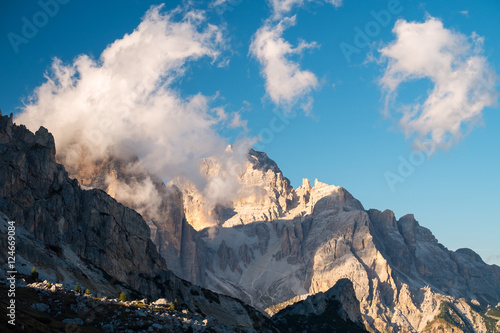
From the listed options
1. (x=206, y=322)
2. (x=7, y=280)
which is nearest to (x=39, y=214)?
(x=7, y=280)

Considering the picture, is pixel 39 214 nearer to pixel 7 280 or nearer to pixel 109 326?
pixel 7 280

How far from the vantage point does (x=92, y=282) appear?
177000mm

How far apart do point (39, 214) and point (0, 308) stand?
11943cm

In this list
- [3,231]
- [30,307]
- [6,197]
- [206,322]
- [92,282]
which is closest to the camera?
[30,307]

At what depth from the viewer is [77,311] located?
98.7 meters

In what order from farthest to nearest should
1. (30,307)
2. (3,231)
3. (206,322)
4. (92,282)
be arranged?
(92,282) < (3,231) < (206,322) < (30,307)

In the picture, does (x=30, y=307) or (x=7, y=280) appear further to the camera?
(x=7, y=280)

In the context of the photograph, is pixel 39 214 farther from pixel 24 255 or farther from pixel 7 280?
pixel 7 280

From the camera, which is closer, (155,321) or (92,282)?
(155,321)

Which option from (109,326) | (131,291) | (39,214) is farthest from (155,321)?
(39,214)

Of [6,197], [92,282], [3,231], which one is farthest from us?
[6,197]

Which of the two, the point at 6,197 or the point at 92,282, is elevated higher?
Result: the point at 6,197

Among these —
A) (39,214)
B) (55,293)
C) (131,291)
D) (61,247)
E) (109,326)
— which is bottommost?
(109,326)

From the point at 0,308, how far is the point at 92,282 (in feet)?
328
